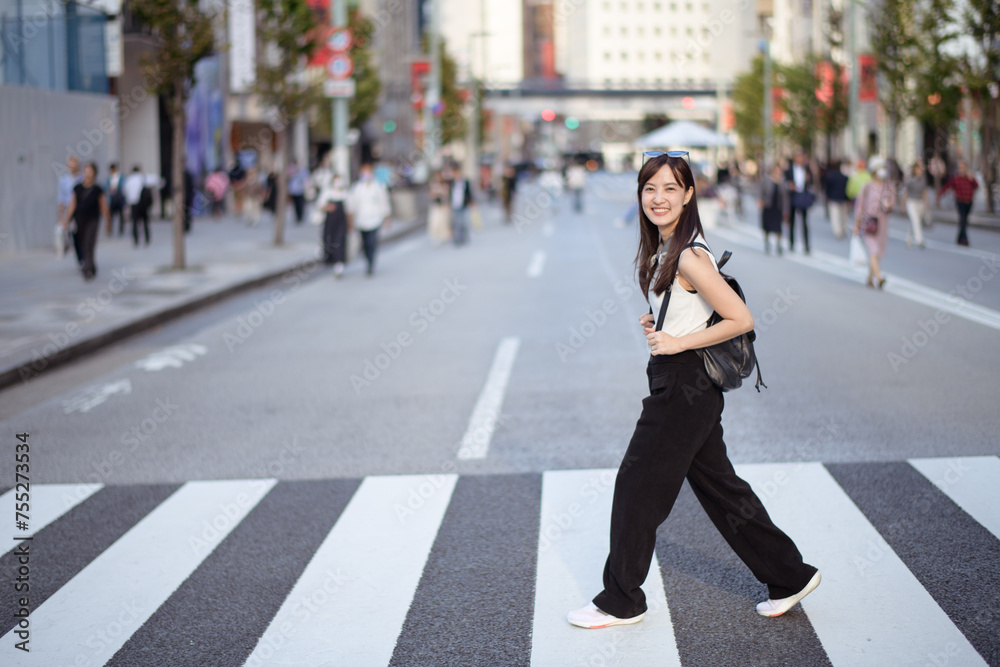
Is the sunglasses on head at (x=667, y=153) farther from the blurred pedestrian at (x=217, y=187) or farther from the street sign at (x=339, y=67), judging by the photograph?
A: the blurred pedestrian at (x=217, y=187)

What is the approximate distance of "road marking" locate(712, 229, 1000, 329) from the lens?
477 inches

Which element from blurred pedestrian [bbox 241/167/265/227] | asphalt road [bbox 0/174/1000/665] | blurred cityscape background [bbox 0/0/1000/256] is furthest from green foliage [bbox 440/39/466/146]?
asphalt road [bbox 0/174/1000/665]

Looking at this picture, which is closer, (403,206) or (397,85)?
(403,206)

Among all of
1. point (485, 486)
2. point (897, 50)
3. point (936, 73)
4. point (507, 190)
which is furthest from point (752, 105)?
point (485, 486)

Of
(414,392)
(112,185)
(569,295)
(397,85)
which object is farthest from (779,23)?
(414,392)

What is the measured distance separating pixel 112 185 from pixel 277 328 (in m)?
15.1

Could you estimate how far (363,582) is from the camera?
4617 mm

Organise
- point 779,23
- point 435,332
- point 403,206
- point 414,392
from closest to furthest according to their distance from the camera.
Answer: point 414,392 → point 435,332 → point 403,206 → point 779,23

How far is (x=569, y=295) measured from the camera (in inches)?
603

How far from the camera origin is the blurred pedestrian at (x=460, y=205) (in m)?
25.9

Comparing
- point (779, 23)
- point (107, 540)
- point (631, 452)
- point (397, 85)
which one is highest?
point (779, 23)

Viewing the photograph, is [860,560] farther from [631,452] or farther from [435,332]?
[435,332]

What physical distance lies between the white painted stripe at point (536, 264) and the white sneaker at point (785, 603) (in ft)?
46.6

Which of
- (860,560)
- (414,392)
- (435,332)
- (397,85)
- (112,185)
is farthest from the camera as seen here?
(397,85)
